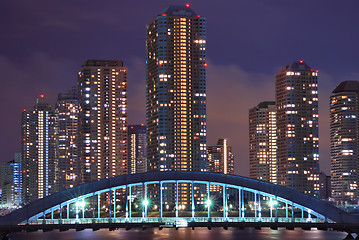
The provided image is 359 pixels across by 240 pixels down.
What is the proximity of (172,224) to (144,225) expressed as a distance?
521 centimetres

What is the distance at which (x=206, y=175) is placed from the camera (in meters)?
147

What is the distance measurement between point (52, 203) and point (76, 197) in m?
4.35

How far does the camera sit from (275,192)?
469 ft

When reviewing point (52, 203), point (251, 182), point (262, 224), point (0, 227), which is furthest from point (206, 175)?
point (0, 227)

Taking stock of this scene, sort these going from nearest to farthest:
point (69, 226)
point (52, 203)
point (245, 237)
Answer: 1. point (69, 226)
2. point (52, 203)
3. point (245, 237)

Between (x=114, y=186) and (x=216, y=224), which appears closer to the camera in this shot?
(x=216, y=224)

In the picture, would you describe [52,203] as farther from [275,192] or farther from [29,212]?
[275,192]

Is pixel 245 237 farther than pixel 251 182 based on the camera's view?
Yes

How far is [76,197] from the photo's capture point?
459 feet

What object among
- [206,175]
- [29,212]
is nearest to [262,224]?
[206,175]

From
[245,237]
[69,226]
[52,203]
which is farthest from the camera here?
[245,237]

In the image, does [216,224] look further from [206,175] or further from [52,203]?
[52,203]

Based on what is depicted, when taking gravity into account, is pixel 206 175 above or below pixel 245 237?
above

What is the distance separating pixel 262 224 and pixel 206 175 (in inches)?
743
